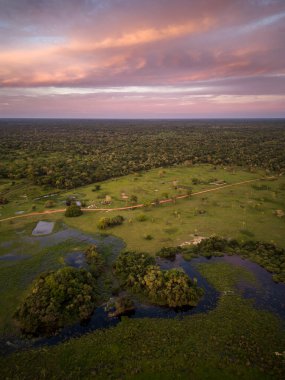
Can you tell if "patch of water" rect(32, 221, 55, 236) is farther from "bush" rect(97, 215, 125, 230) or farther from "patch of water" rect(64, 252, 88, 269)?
"patch of water" rect(64, 252, 88, 269)

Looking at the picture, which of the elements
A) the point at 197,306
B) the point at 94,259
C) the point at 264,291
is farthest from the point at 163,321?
the point at 94,259

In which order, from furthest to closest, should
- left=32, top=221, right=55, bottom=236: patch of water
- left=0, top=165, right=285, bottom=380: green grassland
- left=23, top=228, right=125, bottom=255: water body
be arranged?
left=32, top=221, right=55, bottom=236: patch of water, left=23, top=228, right=125, bottom=255: water body, left=0, top=165, right=285, bottom=380: green grassland

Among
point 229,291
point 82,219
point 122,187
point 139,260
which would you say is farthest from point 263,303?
point 122,187

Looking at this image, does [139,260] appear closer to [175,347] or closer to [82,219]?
[175,347]

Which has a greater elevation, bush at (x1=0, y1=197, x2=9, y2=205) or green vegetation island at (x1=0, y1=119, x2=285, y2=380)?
bush at (x1=0, y1=197, x2=9, y2=205)

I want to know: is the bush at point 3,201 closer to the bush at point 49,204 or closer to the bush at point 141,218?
the bush at point 49,204

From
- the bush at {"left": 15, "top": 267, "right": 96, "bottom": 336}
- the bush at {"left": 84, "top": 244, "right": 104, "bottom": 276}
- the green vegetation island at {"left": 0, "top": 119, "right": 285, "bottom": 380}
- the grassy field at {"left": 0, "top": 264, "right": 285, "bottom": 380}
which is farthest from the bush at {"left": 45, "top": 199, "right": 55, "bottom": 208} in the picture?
the grassy field at {"left": 0, "top": 264, "right": 285, "bottom": 380}

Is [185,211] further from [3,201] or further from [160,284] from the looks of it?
[3,201]
